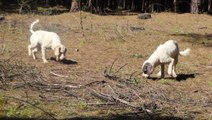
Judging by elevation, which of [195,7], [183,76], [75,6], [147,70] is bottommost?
[183,76]

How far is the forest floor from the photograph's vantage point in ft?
29.0

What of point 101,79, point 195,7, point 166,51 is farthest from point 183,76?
point 195,7

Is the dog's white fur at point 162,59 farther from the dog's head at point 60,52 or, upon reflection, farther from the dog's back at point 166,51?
the dog's head at point 60,52

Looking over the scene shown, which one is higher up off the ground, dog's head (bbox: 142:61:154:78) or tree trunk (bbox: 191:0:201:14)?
tree trunk (bbox: 191:0:201:14)

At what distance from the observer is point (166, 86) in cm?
1183

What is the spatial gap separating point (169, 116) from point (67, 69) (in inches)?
198

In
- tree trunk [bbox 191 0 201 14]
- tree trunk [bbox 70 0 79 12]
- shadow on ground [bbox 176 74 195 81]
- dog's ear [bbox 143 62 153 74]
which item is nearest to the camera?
dog's ear [bbox 143 62 153 74]

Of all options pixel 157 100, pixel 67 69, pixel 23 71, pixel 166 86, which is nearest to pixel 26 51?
pixel 67 69

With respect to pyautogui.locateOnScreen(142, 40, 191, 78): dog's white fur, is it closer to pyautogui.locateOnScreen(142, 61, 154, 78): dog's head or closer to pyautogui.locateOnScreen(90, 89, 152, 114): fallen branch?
pyautogui.locateOnScreen(142, 61, 154, 78): dog's head

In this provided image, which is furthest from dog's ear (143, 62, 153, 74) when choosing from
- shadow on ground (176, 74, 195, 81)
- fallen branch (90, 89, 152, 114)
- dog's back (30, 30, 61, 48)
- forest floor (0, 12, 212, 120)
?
dog's back (30, 30, 61, 48)

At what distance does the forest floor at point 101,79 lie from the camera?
8.83m

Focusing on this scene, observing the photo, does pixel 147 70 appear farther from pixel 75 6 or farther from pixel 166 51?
pixel 75 6

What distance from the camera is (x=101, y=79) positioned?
11578 mm

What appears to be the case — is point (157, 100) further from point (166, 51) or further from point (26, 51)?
point (26, 51)
